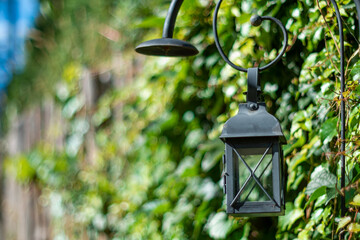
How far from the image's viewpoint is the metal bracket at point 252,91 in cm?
165

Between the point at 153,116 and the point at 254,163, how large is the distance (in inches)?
63.1

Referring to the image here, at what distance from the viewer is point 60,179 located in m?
4.27

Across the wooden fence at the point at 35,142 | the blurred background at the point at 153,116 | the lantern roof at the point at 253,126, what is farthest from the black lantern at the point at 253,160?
the wooden fence at the point at 35,142

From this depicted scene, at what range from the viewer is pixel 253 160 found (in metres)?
1.65

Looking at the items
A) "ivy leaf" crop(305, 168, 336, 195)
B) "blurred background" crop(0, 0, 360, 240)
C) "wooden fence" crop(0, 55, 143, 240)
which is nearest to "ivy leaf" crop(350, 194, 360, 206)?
"blurred background" crop(0, 0, 360, 240)

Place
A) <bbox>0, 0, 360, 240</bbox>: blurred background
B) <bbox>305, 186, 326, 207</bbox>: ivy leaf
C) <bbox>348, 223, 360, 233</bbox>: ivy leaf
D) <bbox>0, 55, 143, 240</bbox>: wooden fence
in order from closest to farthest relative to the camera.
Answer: <bbox>348, 223, 360, 233</bbox>: ivy leaf
<bbox>305, 186, 326, 207</bbox>: ivy leaf
<bbox>0, 0, 360, 240</bbox>: blurred background
<bbox>0, 55, 143, 240</bbox>: wooden fence

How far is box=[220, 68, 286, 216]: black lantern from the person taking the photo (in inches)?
63.1

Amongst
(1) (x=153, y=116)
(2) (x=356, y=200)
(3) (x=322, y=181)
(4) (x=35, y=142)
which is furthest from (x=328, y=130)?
(4) (x=35, y=142)

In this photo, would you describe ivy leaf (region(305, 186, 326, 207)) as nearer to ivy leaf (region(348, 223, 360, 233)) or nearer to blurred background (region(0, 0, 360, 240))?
blurred background (region(0, 0, 360, 240))

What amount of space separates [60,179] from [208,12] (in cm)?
217

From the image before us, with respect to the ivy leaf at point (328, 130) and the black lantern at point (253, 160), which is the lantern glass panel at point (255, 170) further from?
the ivy leaf at point (328, 130)

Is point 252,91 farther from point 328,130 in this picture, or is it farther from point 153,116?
point 153,116

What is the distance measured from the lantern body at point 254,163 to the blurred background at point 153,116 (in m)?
0.18

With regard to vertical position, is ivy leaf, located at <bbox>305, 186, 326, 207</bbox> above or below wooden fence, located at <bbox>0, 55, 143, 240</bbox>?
above
